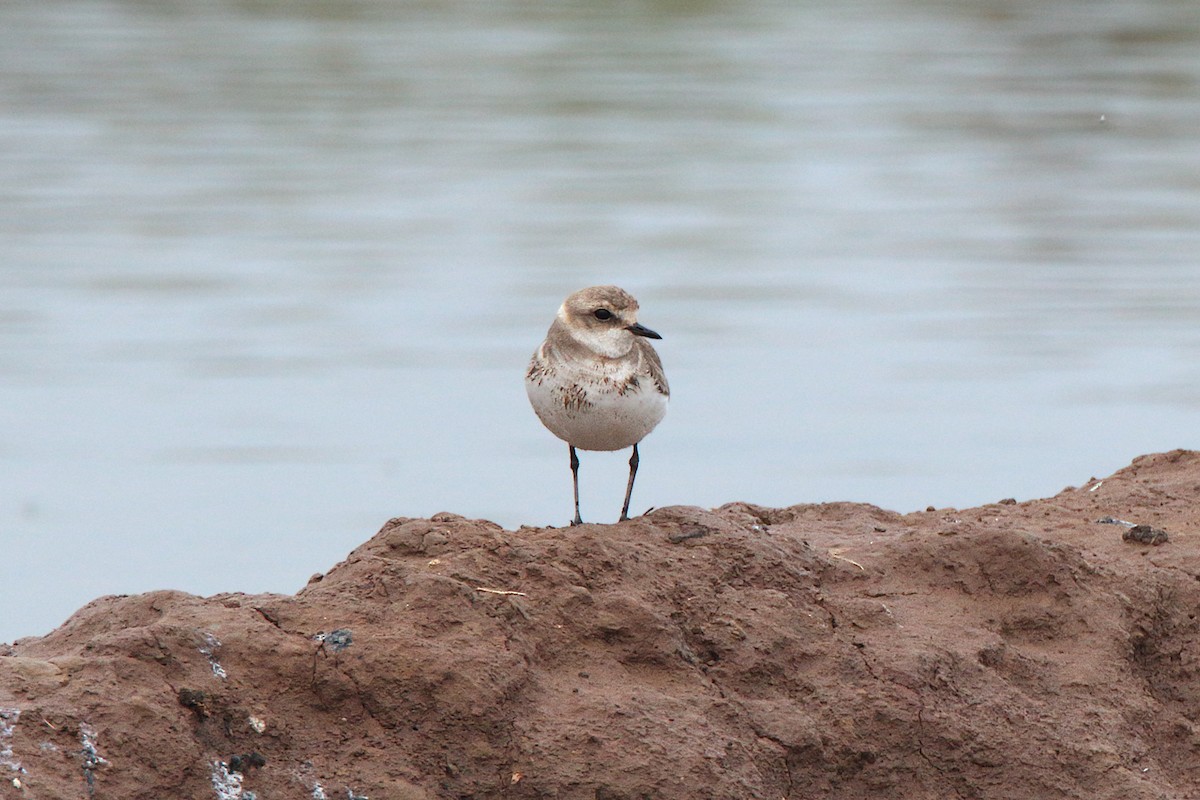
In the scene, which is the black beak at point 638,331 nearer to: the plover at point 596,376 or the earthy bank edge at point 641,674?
the plover at point 596,376

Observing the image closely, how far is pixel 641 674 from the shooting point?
517cm

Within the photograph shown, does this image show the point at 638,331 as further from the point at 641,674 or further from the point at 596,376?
the point at 641,674

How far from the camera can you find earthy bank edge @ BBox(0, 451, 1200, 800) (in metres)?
4.70

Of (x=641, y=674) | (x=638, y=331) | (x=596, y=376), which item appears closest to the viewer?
(x=641, y=674)

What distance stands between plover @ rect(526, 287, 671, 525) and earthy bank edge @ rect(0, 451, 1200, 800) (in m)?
0.42

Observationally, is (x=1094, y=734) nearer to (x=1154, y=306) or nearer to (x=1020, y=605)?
(x=1020, y=605)

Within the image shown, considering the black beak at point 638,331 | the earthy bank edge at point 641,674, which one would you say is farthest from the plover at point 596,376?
the earthy bank edge at point 641,674

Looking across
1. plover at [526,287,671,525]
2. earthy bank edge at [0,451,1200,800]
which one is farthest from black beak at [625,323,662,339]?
earthy bank edge at [0,451,1200,800]

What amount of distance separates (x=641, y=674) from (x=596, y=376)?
3.76 feet

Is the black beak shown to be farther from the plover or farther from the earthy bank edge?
the earthy bank edge

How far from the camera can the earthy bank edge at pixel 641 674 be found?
185 inches

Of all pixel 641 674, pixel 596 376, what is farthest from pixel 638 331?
pixel 641 674

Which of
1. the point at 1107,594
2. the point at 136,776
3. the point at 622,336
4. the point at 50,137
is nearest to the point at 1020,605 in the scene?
the point at 1107,594

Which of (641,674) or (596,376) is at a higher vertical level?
(596,376)
